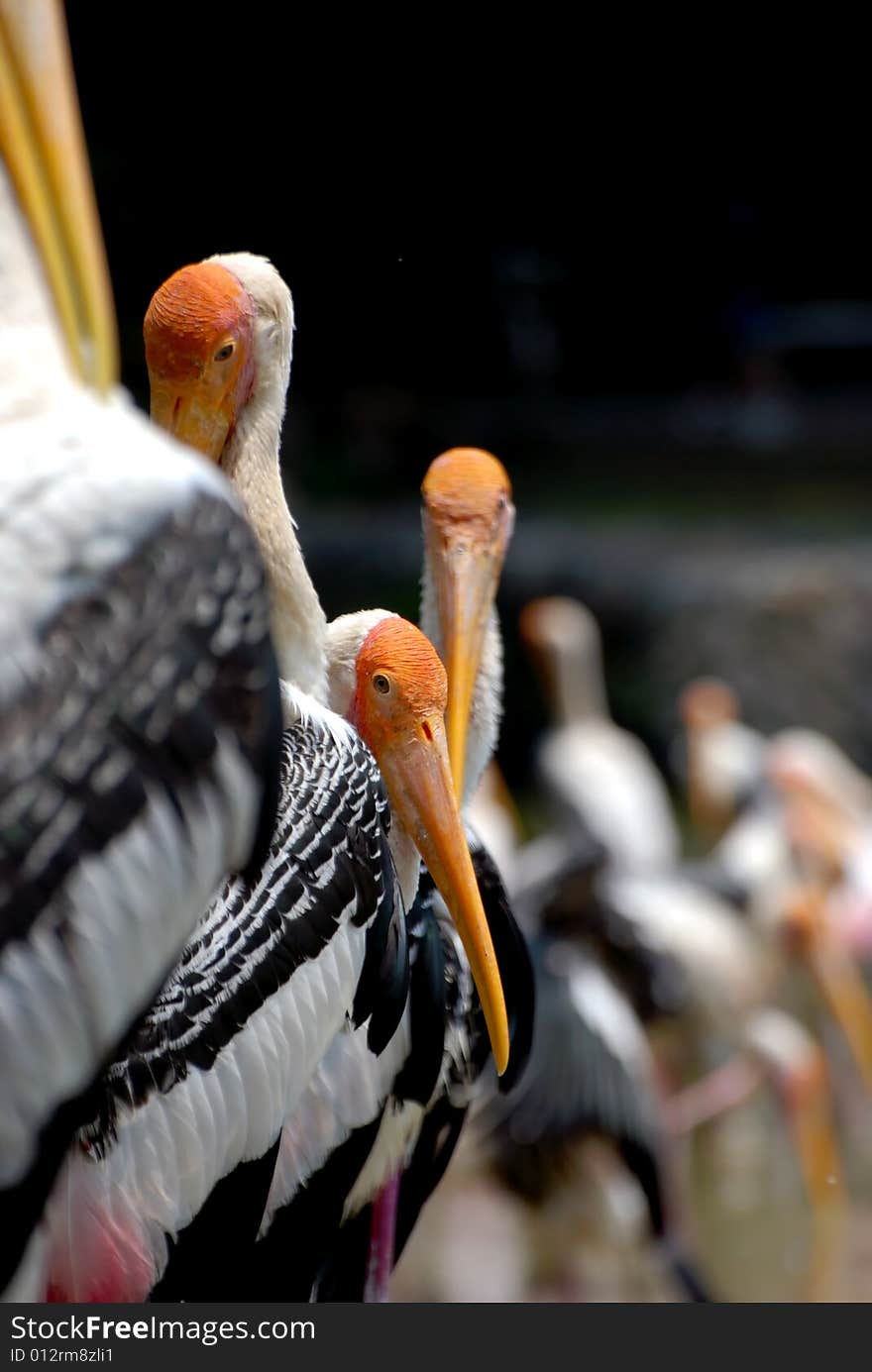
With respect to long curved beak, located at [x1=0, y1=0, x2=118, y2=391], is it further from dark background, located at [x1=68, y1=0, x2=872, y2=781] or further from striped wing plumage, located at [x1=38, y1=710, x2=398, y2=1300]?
dark background, located at [x1=68, y1=0, x2=872, y2=781]

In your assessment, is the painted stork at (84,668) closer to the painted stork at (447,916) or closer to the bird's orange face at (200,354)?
the bird's orange face at (200,354)

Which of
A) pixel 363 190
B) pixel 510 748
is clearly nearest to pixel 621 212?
pixel 510 748

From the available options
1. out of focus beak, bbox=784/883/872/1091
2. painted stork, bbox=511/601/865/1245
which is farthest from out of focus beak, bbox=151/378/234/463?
out of focus beak, bbox=784/883/872/1091

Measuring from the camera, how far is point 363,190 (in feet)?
6.24

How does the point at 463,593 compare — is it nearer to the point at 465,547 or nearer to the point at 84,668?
the point at 465,547

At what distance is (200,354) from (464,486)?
0.31 metres

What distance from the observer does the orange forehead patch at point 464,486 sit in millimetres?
1425

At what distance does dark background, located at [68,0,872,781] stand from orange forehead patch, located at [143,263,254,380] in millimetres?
200

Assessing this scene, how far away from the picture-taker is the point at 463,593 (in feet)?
4.66

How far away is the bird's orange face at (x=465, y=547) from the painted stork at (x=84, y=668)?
1.50 feet

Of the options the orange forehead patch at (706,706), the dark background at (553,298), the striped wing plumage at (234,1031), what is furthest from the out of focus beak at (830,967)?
the striped wing plumage at (234,1031)

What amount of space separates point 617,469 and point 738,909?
9.77ft

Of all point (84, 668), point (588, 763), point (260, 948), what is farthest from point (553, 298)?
point (84, 668)
